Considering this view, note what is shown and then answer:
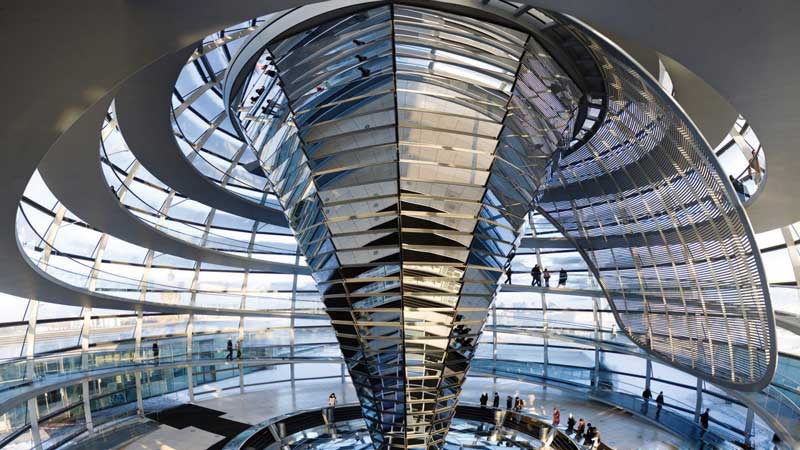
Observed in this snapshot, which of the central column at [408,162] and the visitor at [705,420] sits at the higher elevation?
the central column at [408,162]

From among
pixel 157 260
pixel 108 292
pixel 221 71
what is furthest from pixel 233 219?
pixel 221 71

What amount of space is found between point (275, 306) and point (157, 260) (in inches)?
295

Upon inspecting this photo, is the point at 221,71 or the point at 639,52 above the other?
the point at 221,71

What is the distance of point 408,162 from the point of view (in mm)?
12188

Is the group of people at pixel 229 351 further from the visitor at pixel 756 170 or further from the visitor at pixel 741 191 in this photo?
the visitor at pixel 756 170

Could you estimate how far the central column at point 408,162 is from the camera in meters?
11.1

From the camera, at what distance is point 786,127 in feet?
26.6

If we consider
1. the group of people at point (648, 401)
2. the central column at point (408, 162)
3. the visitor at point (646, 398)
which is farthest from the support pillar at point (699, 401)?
the central column at point (408, 162)

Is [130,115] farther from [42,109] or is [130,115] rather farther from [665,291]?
[665,291]

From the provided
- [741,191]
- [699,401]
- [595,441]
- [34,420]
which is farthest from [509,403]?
[34,420]

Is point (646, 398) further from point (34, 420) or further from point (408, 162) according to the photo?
point (34, 420)

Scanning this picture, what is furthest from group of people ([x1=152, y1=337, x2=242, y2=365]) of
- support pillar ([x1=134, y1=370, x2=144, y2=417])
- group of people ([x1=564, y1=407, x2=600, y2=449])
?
group of people ([x1=564, y1=407, x2=600, y2=449])

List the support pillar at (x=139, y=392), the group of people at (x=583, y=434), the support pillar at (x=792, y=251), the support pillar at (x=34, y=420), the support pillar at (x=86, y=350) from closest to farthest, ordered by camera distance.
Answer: the support pillar at (x=792, y=251) → the group of people at (x=583, y=434) → the support pillar at (x=34, y=420) → the support pillar at (x=86, y=350) → the support pillar at (x=139, y=392)

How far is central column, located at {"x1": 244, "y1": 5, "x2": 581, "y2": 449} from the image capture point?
438 inches
